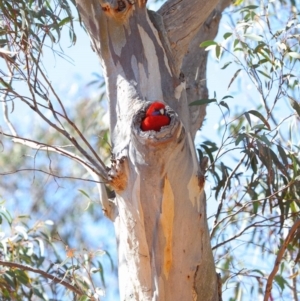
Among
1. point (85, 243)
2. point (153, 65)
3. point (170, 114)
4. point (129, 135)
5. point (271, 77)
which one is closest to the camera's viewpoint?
point (170, 114)

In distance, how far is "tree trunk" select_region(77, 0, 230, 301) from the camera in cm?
139

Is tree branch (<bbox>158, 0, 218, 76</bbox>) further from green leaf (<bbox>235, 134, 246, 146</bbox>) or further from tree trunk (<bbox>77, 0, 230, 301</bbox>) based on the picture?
green leaf (<bbox>235, 134, 246, 146</bbox>)

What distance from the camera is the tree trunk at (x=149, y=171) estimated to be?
4.58 feet

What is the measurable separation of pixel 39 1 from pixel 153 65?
0.70 meters

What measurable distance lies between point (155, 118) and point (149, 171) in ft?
0.38

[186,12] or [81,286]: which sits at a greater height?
[186,12]

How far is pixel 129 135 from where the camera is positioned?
1.45 meters

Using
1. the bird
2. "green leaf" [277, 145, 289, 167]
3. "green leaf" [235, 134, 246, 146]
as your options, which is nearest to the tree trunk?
the bird

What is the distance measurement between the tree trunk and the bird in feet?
0.04

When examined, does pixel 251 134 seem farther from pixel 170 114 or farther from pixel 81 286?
pixel 81 286

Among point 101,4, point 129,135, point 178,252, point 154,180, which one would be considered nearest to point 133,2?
point 101,4

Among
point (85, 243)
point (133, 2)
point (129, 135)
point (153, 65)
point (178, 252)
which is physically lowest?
point (178, 252)

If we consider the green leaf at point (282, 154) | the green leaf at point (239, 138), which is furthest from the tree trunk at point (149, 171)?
the green leaf at point (282, 154)

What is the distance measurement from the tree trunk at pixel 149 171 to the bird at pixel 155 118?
0.01m
